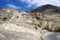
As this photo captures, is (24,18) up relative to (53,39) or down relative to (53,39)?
up

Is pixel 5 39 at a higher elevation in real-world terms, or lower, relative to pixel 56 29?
higher

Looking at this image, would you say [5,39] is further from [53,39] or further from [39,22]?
[39,22]

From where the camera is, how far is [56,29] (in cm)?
3275

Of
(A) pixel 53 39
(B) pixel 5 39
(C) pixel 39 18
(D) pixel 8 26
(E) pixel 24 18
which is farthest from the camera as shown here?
(C) pixel 39 18

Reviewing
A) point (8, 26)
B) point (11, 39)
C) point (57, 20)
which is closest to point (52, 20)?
point (57, 20)

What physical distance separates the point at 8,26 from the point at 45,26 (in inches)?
535

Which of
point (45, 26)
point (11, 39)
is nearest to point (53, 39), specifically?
point (45, 26)

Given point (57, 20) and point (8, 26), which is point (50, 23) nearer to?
point (57, 20)

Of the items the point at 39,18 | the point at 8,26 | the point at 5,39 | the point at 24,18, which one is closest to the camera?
the point at 5,39

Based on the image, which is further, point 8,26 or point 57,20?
point 57,20

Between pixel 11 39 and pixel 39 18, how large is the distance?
2019 cm

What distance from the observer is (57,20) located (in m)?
34.4

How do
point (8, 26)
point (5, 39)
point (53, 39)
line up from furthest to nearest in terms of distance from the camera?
1. point (53, 39)
2. point (8, 26)
3. point (5, 39)

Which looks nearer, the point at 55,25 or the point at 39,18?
the point at 55,25
